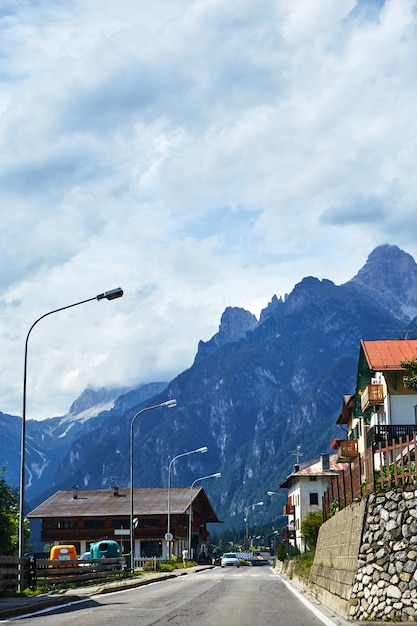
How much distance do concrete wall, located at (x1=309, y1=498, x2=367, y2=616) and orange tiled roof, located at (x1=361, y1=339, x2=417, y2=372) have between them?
26056 millimetres

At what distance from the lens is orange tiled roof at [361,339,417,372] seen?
169 ft

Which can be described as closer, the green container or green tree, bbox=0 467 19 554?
green tree, bbox=0 467 19 554

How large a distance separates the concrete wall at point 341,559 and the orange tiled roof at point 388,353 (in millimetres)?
26056

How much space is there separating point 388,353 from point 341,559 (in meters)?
34.5

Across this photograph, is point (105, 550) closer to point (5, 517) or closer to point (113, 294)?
point (5, 517)

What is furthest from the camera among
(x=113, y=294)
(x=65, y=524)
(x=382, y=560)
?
(x=65, y=524)

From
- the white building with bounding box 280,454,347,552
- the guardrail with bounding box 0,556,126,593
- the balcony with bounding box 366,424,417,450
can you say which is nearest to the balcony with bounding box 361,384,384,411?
the balcony with bounding box 366,424,417,450

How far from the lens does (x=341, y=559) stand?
20.1 metres

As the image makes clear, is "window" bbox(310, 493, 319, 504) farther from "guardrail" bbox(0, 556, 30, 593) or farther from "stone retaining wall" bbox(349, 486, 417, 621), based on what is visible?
"stone retaining wall" bbox(349, 486, 417, 621)

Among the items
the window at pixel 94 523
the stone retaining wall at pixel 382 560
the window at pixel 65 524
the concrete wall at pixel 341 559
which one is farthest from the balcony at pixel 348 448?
the stone retaining wall at pixel 382 560

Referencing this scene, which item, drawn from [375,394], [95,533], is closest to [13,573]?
[375,394]

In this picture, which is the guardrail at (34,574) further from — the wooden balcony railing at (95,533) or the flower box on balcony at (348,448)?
the wooden balcony railing at (95,533)

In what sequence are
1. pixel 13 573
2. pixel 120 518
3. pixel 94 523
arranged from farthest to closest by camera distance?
pixel 94 523, pixel 120 518, pixel 13 573

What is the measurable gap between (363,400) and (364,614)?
134ft
